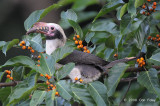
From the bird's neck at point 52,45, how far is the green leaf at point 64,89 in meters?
1.43

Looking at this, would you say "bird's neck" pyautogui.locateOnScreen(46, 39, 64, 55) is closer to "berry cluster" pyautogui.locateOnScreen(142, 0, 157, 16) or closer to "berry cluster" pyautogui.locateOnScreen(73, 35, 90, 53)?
"berry cluster" pyautogui.locateOnScreen(73, 35, 90, 53)

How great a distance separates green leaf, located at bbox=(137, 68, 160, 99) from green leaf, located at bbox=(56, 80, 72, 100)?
69cm

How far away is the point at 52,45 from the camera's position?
400cm

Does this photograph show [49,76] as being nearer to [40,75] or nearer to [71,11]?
[40,75]

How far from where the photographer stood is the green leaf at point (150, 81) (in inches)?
109

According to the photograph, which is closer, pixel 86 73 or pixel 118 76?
pixel 118 76

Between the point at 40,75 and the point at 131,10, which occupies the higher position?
the point at 131,10

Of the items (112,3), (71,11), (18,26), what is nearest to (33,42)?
(71,11)

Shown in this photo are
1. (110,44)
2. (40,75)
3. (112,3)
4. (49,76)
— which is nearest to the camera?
(49,76)

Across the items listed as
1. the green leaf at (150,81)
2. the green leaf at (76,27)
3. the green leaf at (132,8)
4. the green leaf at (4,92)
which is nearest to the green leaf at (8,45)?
the green leaf at (4,92)

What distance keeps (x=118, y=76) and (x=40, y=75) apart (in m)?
0.69

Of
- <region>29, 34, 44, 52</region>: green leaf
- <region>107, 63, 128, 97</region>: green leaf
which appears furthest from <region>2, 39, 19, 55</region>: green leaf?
<region>107, 63, 128, 97</region>: green leaf

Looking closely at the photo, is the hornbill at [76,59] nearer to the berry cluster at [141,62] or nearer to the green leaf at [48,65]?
the berry cluster at [141,62]

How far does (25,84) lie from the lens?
2988 millimetres
